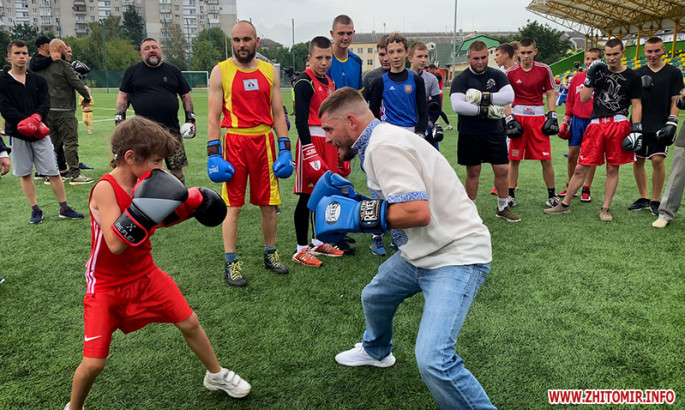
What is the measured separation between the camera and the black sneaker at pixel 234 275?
3932 millimetres

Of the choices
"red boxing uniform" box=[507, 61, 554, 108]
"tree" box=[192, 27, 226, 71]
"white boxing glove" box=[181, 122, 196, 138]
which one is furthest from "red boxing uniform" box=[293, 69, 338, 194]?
"tree" box=[192, 27, 226, 71]

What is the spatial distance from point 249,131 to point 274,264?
123cm

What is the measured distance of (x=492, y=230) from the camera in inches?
212

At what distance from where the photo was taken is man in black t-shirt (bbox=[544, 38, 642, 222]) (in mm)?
5410

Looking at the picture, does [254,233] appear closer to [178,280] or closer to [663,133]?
[178,280]

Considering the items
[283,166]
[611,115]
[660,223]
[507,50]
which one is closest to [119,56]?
[507,50]

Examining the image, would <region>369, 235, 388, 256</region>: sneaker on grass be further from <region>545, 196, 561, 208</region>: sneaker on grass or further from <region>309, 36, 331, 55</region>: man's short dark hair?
<region>545, 196, 561, 208</region>: sneaker on grass

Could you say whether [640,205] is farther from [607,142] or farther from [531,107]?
[531,107]

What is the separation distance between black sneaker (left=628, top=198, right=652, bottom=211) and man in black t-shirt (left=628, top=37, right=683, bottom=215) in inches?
2.6

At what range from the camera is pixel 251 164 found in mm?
4020

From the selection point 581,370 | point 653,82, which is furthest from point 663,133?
point 581,370

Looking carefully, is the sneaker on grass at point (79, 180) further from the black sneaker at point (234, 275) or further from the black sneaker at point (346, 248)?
the black sneaker at point (346, 248)

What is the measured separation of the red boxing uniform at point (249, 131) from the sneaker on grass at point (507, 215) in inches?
123

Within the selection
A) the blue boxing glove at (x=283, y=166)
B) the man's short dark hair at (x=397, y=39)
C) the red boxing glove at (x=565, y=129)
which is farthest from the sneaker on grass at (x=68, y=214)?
the red boxing glove at (x=565, y=129)
